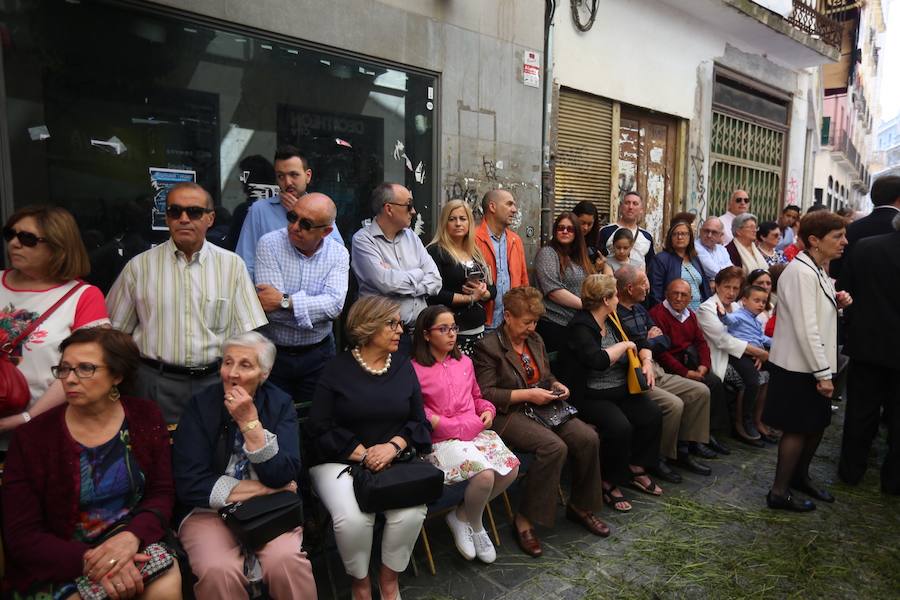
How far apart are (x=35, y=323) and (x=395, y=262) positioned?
7.16 ft

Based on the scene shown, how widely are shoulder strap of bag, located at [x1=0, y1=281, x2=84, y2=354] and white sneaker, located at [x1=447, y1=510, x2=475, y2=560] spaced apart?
238cm

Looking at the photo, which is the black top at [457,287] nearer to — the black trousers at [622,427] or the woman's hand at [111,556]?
the black trousers at [622,427]

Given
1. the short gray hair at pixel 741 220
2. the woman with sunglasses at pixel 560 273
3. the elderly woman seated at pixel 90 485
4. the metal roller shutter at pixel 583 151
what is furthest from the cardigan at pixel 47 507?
the short gray hair at pixel 741 220

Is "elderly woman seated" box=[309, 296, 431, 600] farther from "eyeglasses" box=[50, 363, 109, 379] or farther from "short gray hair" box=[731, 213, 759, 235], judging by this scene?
"short gray hair" box=[731, 213, 759, 235]

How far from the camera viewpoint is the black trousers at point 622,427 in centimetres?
425

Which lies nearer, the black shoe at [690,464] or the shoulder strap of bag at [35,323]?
the shoulder strap of bag at [35,323]

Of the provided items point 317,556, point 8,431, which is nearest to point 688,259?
point 317,556

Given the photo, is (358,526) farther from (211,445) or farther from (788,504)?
(788,504)

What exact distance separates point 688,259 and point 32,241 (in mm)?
5653

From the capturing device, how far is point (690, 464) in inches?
198

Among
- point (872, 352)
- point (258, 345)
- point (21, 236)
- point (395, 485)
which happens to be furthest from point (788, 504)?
point (21, 236)

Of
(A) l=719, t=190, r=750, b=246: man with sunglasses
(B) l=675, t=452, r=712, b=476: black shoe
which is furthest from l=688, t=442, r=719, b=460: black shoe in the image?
(A) l=719, t=190, r=750, b=246: man with sunglasses

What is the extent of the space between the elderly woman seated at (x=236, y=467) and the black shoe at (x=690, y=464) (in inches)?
137

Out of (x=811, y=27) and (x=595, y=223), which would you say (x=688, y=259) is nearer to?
(x=595, y=223)
